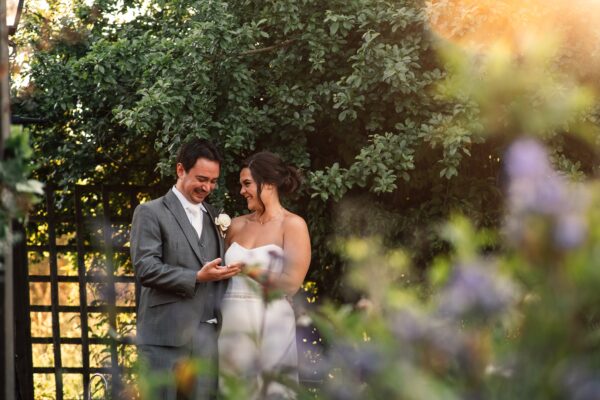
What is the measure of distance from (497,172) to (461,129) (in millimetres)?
821

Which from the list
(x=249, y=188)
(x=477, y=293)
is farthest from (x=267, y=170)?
(x=477, y=293)

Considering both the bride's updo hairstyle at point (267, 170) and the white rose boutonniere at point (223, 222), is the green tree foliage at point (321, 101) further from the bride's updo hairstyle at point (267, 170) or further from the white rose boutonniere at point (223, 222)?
the white rose boutonniere at point (223, 222)

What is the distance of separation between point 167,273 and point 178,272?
5 centimetres

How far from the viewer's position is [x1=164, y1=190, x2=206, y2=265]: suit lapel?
13.9 ft

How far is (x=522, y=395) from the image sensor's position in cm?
112

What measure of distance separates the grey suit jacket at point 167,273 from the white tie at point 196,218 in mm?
59

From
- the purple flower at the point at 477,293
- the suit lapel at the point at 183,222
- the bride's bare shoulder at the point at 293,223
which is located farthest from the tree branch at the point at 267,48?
the purple flower at the point at 477,293

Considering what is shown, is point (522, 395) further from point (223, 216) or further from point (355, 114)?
point (355, 114)

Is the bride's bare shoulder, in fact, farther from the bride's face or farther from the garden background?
the garden background

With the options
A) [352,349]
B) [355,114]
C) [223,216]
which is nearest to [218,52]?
[355,114]

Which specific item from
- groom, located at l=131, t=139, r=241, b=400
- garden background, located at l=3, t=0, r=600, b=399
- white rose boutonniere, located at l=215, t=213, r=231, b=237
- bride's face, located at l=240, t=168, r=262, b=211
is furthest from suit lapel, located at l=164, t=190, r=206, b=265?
garden background, located at l=3, t=0, r=600, b=399

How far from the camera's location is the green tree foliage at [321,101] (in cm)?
589

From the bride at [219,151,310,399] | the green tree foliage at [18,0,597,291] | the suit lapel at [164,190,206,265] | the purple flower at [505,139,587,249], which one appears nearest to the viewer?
the purple flower at [505,139,587,249]

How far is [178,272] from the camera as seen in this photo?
4086 mm
